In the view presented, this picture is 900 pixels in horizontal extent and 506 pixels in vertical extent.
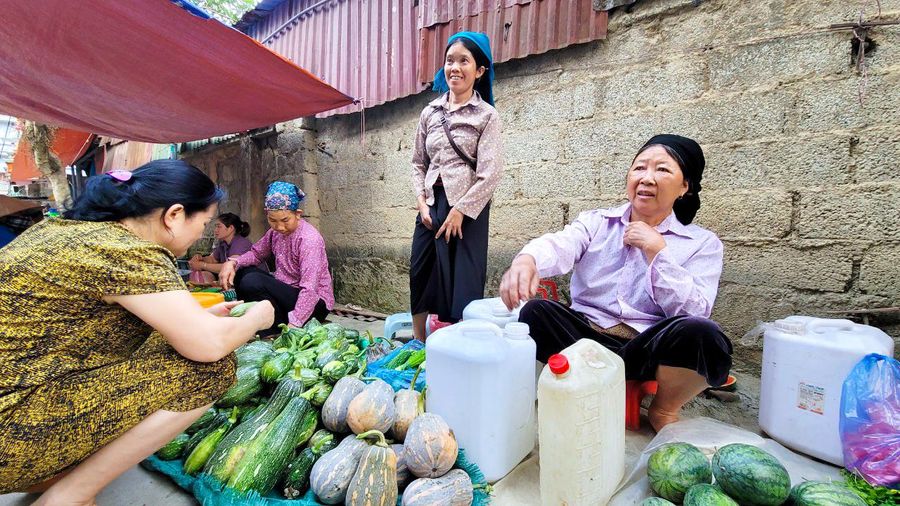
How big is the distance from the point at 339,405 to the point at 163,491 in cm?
76

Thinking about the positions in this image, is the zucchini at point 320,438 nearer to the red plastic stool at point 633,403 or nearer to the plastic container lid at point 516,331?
the plastic container lid at point 516,331

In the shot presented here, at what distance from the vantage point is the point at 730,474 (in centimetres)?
142

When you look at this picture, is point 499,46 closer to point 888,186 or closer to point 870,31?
point 870,31

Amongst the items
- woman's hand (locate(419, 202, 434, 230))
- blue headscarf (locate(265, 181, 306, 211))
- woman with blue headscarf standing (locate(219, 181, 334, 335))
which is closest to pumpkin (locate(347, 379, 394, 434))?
woman's hand (locate(419, 202, 434, 230))

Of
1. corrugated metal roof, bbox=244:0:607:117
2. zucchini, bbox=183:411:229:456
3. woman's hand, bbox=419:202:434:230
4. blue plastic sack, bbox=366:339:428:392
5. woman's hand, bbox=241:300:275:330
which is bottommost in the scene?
zucchini, bbox=183:411:229:456

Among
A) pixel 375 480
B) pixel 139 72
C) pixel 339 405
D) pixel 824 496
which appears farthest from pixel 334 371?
pixel 139 72

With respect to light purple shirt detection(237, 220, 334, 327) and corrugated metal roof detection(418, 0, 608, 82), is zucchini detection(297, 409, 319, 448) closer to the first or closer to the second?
light purple shirt detection(237, 220, 334, 327)

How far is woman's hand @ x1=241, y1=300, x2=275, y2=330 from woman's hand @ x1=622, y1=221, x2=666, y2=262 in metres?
1.59

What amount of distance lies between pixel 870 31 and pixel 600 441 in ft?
9.05

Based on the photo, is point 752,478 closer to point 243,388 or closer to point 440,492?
point 440,492

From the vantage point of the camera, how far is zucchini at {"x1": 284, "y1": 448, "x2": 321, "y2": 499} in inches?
64.9

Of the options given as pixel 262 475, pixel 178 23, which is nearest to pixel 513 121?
pixel 178 23

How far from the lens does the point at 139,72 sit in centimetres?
382

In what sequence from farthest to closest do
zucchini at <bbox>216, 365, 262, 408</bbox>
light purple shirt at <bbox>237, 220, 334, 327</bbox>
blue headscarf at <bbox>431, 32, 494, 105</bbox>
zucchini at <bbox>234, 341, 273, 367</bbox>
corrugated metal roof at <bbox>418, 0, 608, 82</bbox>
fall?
light purple shirt at <bbox>237, 220, 334, 327</bbox>, corrugated metal roof at <bbox>418, 0, 608, 82</bbox>, blue headscarf at <bbox>431, 32, 494, 105</bbox>, zucchini at <bbox>234, 341, 273, 367</bbox>, zucchini at <bbox>216, 365, 262, 408</bbox>
